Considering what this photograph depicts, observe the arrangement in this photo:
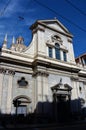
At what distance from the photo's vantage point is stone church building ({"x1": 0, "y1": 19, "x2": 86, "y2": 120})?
17.7m

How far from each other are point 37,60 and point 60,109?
291 inches

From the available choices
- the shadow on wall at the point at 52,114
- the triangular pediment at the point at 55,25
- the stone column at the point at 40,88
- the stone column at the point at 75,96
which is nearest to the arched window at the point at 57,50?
the triangular pediment at the point at 55,25

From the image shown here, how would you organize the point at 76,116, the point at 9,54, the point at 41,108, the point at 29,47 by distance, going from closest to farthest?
the point at 41,108
the point at 9,54
the point at 76,116
the point at 29,47

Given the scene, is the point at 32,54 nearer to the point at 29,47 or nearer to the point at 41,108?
the point at 29,47

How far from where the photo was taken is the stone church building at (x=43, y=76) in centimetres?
1767

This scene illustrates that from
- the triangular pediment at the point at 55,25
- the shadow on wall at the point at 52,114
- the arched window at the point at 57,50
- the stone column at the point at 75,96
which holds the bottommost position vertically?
the shadow on wall at the point at 52,114

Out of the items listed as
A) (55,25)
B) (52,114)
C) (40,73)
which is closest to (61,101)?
(52,114)

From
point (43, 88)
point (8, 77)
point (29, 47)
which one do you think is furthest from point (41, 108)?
point (29, 47)

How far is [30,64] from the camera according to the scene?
19938mm

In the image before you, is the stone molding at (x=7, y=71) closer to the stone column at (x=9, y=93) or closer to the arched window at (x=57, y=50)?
the stone column at (x=9, y=93)

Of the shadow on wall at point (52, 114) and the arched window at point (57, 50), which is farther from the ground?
the arched window at point (57, 50)

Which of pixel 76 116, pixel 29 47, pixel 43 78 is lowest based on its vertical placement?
pixel 76 116

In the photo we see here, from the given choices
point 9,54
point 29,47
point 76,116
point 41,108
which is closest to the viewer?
point 41,108

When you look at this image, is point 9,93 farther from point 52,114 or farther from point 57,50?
point 57,50
